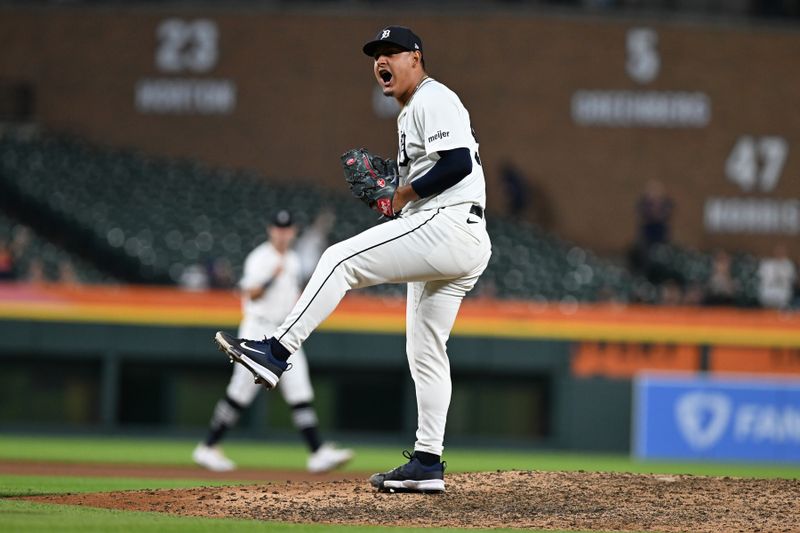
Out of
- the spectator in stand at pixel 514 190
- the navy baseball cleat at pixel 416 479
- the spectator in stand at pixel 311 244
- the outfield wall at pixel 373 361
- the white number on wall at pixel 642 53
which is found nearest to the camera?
the navy baseball cleat at pixel 416 479

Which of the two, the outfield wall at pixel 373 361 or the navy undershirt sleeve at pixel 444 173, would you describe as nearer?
the navy undershirt sleeve at pixel 444 173

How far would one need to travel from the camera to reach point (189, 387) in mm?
14492

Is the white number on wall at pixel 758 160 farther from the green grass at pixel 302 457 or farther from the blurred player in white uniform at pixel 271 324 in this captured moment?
the blurred player in white uniform at pixel 271 324

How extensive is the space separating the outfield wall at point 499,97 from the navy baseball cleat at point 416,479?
1377cm

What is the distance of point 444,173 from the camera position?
6.05 m

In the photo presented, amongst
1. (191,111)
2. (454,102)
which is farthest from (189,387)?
(454,102)

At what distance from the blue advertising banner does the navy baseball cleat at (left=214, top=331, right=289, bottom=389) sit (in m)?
8.61

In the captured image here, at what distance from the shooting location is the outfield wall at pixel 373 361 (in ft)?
46.5

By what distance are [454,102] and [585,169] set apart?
→ 14.6 metres

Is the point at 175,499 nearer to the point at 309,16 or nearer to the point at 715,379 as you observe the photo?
the point at 715,379

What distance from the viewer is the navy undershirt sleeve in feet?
19.8

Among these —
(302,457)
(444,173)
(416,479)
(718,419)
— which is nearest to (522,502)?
(416,479)

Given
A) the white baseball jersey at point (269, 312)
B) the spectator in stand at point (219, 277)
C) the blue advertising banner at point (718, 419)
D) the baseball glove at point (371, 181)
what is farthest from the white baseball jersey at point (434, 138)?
the spectator in stand at point (219, 277)

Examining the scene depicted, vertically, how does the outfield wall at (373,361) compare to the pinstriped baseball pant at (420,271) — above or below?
below
